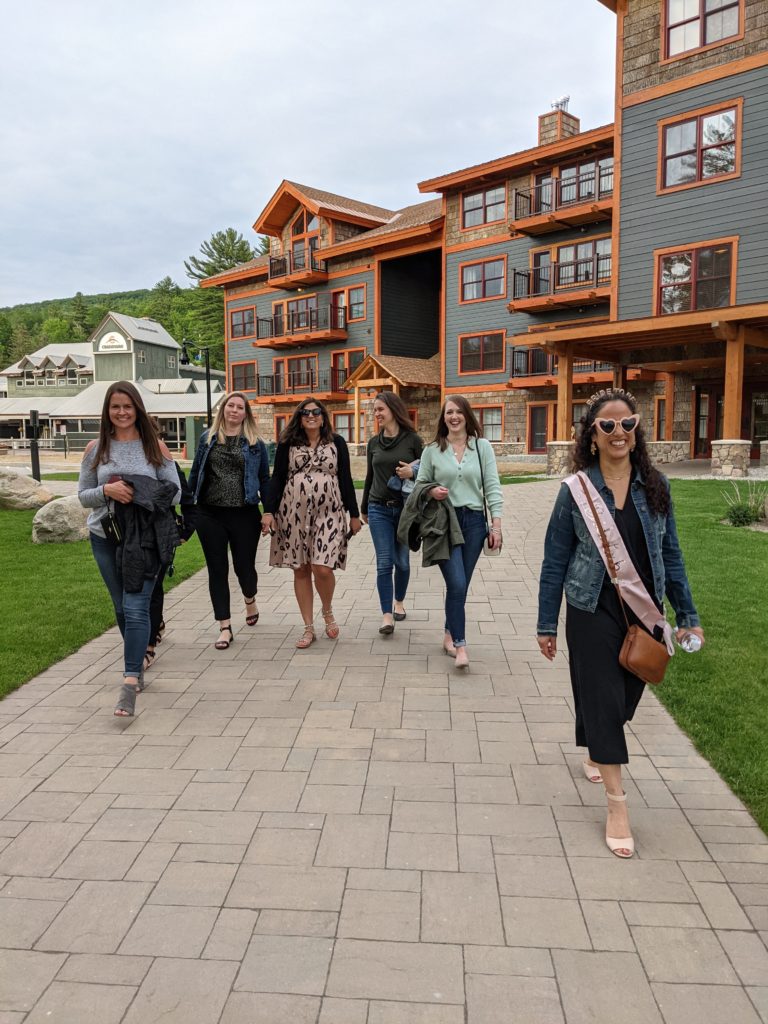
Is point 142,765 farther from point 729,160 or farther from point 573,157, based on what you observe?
point 573,157

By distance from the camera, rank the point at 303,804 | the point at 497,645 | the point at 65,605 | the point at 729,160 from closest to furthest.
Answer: the point at 303,804
the point at 497,645
the point at 65,605
the point at 729,160

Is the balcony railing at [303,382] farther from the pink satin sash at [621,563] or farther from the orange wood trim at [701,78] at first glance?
the pink satin sash at [621,563]

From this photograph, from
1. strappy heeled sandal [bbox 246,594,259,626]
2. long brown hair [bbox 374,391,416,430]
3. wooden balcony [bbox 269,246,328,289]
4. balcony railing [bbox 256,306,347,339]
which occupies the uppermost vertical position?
wooden balcony [bbox 269,246,328,289]

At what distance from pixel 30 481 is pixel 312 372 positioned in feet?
70.7

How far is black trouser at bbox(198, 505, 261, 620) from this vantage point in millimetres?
6012

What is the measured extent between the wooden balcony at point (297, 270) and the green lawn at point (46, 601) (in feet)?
83.6

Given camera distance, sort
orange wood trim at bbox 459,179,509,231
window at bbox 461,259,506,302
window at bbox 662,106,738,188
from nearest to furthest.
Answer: window at bbox 662,106,738,188 → orange wood trim at bbox 459,179,509,231 → window at bbox 461,259,506,302

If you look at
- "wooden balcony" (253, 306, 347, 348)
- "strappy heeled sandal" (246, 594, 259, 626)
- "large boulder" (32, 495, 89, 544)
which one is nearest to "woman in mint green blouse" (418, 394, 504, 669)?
"strappy heeled sandal" (246, 594, 259, 626)

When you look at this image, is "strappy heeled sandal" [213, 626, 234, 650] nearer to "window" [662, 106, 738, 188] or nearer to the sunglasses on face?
the sunglasses on face

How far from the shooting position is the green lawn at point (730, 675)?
3.90 m

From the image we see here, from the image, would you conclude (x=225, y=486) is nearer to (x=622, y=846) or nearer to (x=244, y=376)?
(x=622, y=846)

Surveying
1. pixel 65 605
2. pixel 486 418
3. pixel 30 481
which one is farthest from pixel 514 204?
pixel 65 605

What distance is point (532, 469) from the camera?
24625 millimetres

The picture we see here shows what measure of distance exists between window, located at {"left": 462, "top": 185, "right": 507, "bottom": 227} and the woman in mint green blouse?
84.2 feet
